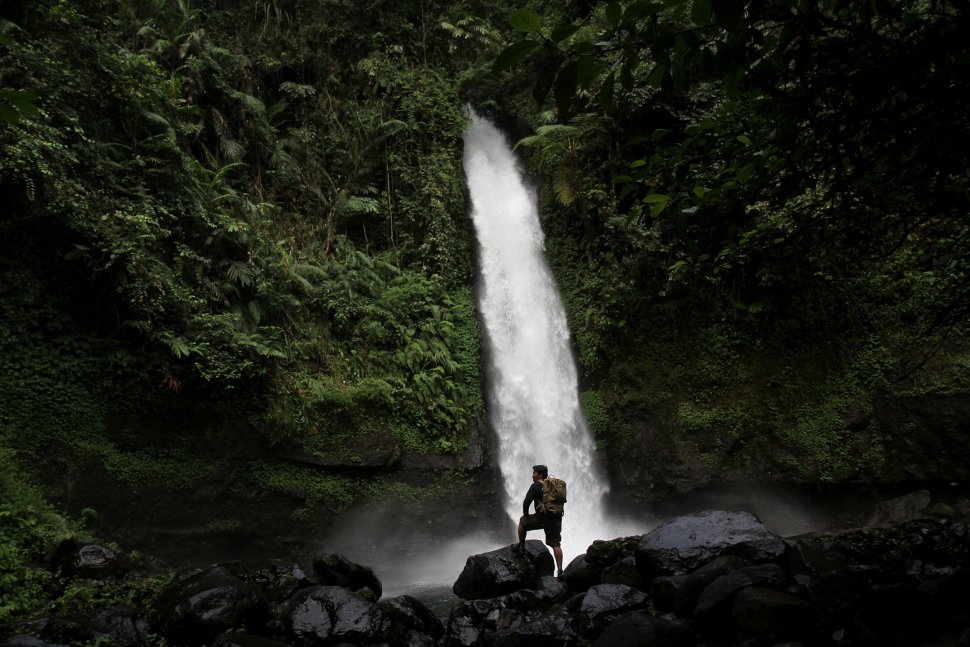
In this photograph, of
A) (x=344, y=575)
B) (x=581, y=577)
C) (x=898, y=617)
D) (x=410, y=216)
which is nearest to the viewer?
(x=898, y=617)

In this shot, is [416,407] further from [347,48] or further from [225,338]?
[347,48]

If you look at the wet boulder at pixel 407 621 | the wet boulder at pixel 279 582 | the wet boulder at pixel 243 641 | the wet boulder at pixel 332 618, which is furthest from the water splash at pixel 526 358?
the wet boulder at pixel 243 641

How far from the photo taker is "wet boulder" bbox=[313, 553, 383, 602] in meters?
6.33

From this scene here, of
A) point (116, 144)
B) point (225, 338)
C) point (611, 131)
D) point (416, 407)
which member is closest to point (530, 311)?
point (416, 407)

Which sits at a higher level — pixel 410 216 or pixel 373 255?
pixel 410 216

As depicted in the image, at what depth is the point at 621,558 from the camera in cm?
607

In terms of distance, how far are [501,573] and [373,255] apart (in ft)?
27.9

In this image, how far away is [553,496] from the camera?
694 centimetres

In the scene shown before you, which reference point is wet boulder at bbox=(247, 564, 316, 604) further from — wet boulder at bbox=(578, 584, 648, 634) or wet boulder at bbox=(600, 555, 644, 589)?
wet boulder at bbox=(600, 555, 644, 589)

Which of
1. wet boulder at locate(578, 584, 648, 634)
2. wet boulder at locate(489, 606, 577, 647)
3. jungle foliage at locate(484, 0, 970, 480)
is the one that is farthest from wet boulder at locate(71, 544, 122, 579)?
jungle foliage at locate(484, 0, 970, 480)

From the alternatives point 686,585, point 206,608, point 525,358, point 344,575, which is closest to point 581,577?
point 686,585

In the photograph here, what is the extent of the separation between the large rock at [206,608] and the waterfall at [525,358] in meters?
5.58

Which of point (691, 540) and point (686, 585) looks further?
point (691, 540)

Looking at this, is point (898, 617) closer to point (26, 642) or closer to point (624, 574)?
point (624, 574)
